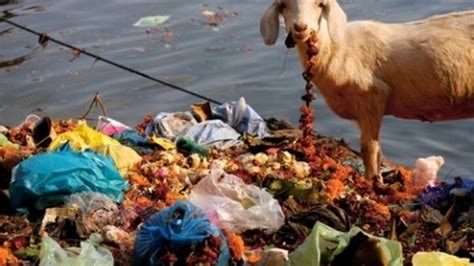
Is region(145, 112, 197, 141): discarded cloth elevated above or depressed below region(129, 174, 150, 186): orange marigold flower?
below

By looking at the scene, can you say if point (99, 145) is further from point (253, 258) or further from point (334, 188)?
point (253, 258)

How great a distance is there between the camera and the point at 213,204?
5422mm

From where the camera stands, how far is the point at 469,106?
21.9 feet

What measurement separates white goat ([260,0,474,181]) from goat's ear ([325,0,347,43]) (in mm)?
27

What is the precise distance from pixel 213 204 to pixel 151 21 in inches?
293

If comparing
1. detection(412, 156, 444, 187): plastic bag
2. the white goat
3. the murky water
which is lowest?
the murky water

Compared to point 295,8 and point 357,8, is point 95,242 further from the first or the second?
point 357,8

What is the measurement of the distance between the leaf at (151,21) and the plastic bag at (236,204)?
22.6 ft

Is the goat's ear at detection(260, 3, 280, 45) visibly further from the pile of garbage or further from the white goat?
the pile of garbage

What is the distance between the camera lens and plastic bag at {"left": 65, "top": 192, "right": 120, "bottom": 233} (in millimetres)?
5371

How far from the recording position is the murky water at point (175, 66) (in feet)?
28.9

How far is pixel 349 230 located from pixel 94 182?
5.55 ft

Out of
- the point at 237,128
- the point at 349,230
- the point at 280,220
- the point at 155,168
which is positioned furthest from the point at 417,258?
the point at 237,128

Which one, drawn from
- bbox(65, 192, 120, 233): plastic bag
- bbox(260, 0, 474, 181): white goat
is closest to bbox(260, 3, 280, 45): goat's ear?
bbox(260, 0, 474, 181): white goat
